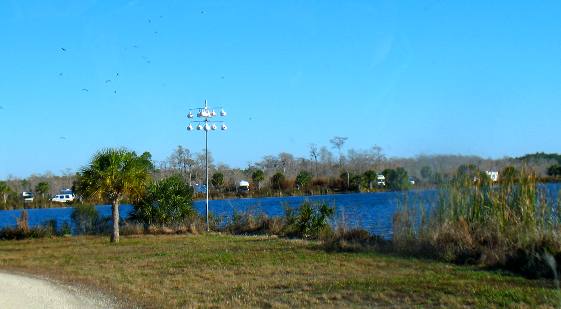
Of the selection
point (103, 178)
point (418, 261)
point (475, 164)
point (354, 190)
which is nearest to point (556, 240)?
point (418, 261)

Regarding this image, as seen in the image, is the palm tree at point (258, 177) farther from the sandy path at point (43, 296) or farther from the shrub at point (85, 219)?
the sandy path at point (43, 296)

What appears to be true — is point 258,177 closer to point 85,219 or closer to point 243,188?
point 243,188

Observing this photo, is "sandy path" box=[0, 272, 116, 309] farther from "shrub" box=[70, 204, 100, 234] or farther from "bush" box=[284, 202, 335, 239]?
"shrub" box=[70, 204, 100, 234]

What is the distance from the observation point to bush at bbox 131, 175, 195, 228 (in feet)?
123

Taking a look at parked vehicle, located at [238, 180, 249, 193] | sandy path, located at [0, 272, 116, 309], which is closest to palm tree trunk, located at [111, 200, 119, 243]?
sandy path, located at [0, 272, 116, 309]

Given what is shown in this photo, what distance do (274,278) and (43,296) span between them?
16.1 ft

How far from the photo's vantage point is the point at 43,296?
1440 cm

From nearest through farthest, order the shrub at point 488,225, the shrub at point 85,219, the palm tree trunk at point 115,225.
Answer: the shrub at point 488,225, the palm tree trunk at point 115,225, the shrub at point 85,219

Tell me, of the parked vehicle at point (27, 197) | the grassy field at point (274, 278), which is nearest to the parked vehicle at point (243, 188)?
the parked vehicle at point (27, 197)

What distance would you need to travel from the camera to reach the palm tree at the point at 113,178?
3031cm

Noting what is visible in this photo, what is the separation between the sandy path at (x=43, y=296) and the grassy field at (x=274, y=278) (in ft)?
1.88

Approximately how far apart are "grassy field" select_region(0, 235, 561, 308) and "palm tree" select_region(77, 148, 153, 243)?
486 cm

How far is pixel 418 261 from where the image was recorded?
18141mm

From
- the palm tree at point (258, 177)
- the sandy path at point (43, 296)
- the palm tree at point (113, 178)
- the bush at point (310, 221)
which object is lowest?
the sandy path at point (43, 296)
